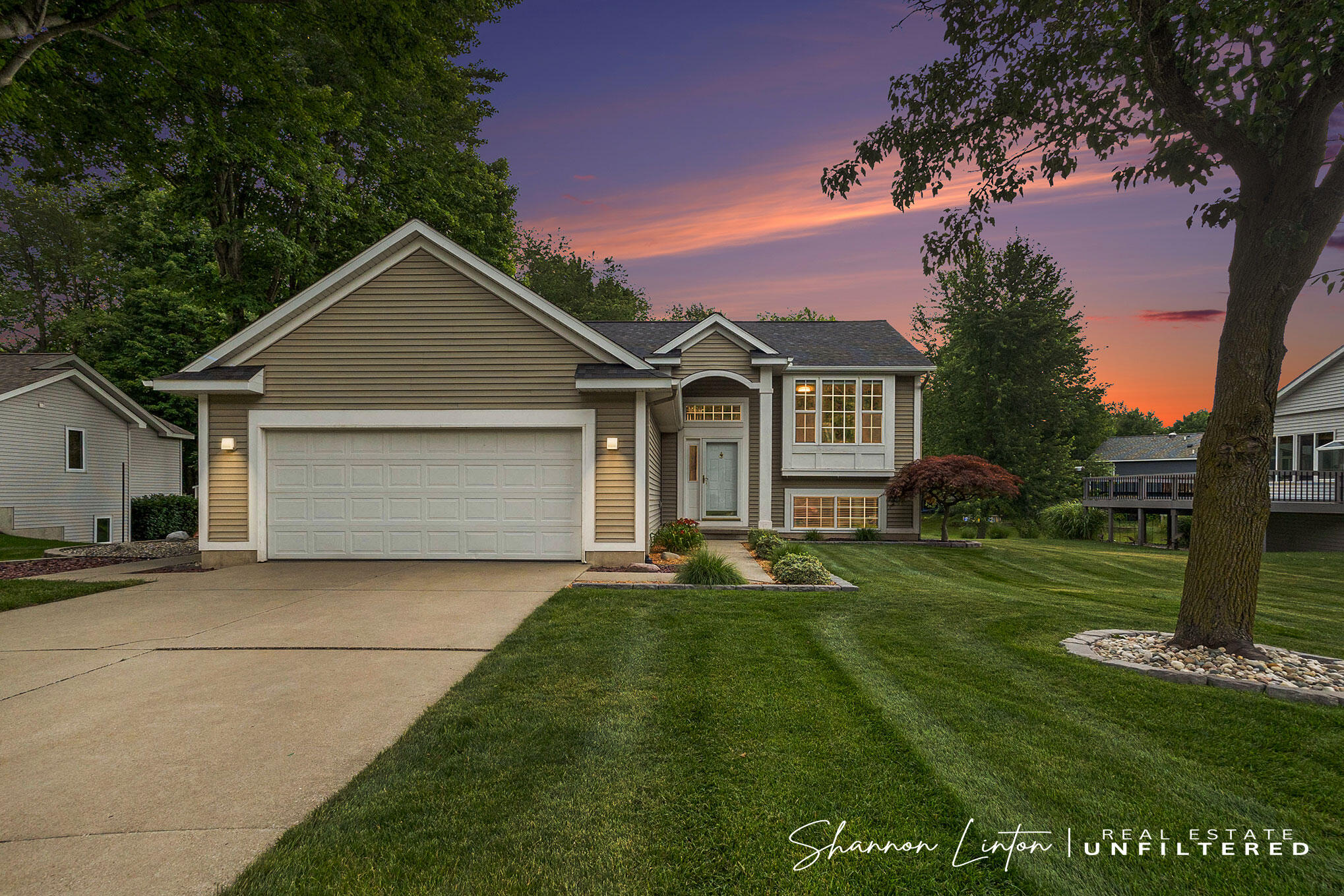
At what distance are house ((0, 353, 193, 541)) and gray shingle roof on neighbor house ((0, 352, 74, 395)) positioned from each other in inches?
0.9

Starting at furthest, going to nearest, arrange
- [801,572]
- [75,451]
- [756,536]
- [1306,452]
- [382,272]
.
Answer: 1. [75,451]
2. [1306,452]
3. [756,536]
4. [382,272]
5. [801,572]

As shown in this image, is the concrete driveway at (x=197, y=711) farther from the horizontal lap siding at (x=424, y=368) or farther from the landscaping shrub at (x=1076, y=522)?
the landscaping shrub at (x=1076, y=522)

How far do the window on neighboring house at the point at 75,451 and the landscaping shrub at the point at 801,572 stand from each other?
2440 cm

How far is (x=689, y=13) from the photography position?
12234 mm

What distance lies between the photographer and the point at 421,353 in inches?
417

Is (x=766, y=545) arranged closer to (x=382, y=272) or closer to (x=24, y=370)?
(x=382, y=272)

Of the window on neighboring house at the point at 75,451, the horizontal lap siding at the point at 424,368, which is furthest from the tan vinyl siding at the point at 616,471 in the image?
the window on neighboring house at the point at 75,451

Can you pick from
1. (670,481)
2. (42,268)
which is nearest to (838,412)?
(670,481)

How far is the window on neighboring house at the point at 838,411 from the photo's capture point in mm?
16906

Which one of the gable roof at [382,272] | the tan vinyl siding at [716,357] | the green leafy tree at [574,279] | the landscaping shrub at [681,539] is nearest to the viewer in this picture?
the gable roof at [382,272]

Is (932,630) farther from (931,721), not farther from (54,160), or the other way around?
(54,160)

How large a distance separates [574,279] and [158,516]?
26.9 metres

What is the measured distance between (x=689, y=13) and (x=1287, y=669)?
13.4 meters

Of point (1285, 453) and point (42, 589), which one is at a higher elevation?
point (1285, 453)
